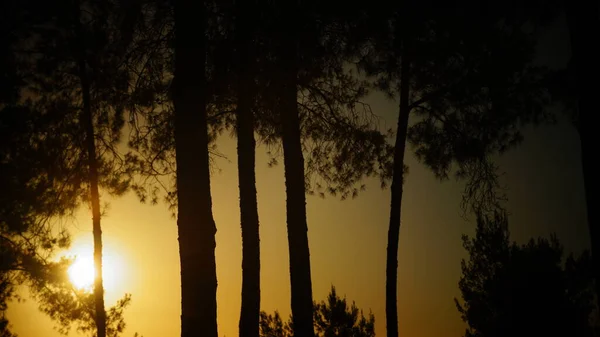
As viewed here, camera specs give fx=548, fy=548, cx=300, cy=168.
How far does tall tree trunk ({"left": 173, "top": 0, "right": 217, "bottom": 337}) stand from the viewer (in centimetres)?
551

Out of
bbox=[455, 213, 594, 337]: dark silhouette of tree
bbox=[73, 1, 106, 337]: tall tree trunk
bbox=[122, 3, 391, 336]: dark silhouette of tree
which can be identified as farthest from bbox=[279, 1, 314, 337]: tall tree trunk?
bbox=[455, 213, 594, 337]: dark silhouette of tree

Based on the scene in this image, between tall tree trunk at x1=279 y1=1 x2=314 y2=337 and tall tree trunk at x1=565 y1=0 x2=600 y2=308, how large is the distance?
405cm

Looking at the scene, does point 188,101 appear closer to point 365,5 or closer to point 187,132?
point 187,132

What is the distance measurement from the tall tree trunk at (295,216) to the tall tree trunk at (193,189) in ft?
9.22

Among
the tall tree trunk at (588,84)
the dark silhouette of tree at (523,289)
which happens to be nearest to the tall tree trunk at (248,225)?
the tall tree trunk at (588,84)

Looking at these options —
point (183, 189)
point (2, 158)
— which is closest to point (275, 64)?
point (183, 189)

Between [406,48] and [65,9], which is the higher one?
[65,9]

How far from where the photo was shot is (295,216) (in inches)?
364

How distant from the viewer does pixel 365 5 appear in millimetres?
10031

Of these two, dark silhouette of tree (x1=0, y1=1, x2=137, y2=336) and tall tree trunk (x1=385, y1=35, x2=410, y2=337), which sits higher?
dark silhouette of tree (x1=0, y1=1, x2=137, y2=336)

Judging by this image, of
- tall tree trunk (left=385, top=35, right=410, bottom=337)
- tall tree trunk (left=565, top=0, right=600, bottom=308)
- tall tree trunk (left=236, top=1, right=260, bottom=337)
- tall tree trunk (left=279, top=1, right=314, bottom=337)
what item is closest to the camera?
tall tree trunk (left=565, top=0, right=600, bottom=308)

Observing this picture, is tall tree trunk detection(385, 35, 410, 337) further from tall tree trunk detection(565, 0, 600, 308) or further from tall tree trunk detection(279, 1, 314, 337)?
tall tree trunk detection(565, 0, 600, 308)

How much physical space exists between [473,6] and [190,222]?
7.10 metres

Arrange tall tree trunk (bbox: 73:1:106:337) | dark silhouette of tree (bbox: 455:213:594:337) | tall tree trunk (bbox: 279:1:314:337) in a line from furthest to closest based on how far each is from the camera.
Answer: dark silhouette of tree (bbox: 455:213:594:337) < tall tree trunk (bbox: 73:1:106:337) < tall tree trunk (bbox: 279:1:314:337)
